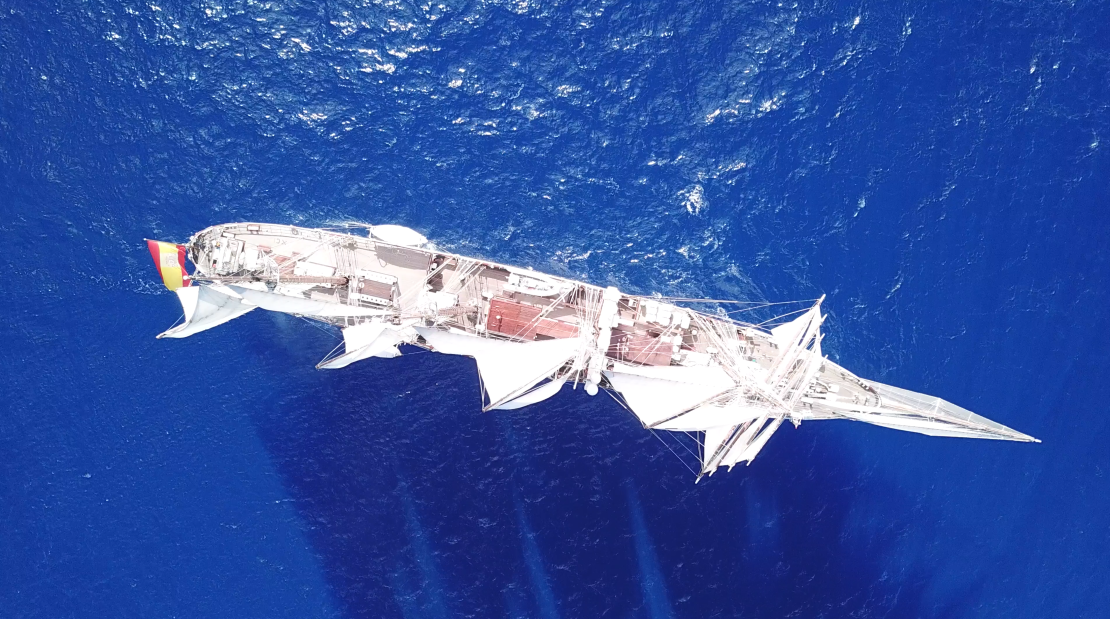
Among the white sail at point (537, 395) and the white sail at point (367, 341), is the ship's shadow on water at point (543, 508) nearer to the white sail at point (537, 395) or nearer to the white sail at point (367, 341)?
the white sail at point (367, 341)

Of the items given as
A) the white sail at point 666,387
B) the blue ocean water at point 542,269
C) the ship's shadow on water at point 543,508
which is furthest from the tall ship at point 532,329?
the ship's shadow on water at point 543,508

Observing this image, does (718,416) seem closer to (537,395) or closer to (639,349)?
(639,349)

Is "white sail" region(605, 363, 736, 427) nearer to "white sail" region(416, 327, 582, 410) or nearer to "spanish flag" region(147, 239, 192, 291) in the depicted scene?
"white sail" region(416, 327, 582, 410)

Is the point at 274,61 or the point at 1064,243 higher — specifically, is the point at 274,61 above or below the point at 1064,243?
above

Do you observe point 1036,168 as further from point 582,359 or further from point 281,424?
point 281,424

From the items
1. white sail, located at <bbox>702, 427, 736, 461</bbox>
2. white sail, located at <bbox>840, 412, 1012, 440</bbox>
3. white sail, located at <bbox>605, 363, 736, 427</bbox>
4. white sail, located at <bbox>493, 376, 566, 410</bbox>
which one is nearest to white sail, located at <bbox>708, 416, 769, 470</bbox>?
white sail, located at <bbox>702, 427, 736, 461</bbox>

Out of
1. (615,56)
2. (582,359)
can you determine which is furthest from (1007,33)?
(582,359)
